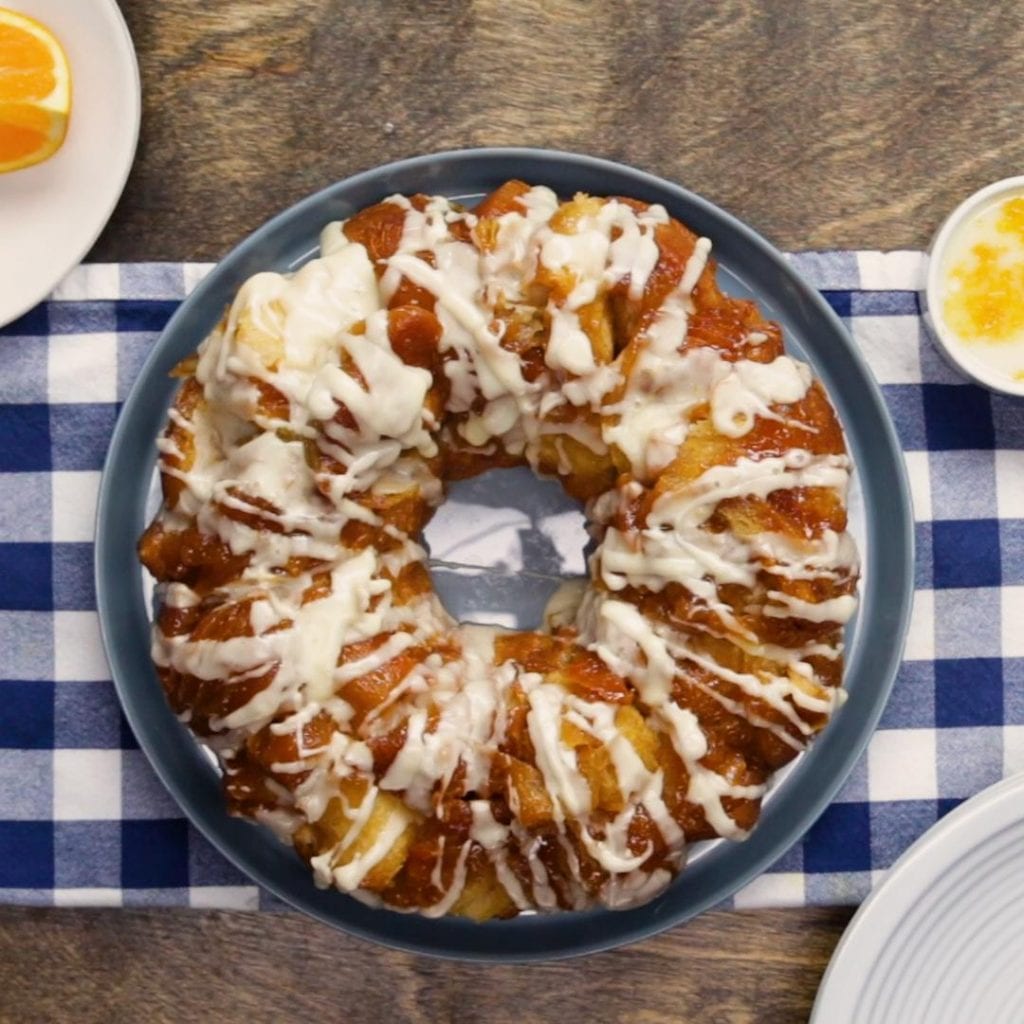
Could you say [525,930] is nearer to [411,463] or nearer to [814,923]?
[814,923]

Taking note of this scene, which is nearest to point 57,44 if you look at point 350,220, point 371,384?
point 350,220

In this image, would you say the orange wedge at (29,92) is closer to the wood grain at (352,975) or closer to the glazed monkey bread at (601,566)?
the glazed monkey bread at (601,566)

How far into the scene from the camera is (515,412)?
1.70 metres

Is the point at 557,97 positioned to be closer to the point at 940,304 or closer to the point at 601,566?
the point at 940,304

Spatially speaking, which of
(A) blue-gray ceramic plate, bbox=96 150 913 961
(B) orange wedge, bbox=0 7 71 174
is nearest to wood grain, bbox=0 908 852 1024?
(A) blue-gray ceramic plate, bbox=96 150 913 961

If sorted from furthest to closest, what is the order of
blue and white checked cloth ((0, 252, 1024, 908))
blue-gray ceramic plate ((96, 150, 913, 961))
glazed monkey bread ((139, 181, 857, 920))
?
blue and white checked cloth ((0, 252, 1024, 908)) < blue-gray ceramic plate ((96, 150, 913, 961)) < glazed monkey bread ((139, 181, 857, 920))

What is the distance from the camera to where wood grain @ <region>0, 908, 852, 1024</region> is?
2020 mm

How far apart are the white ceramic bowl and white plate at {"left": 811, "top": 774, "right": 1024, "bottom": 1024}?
0.56 m

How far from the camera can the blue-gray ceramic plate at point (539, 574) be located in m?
1.85

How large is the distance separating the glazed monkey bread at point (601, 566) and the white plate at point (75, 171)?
373 mm

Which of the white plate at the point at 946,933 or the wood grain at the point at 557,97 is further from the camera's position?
the wood grain at the point at 557,97

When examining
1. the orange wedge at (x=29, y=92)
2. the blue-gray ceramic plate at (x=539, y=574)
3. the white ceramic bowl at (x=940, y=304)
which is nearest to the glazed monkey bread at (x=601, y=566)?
the blue-gray ceramic plate at (x=539, y=574)

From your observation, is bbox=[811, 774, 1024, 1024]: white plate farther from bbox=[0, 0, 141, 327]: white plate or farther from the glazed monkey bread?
bbox=[0, 0, 141, 327]: white plate

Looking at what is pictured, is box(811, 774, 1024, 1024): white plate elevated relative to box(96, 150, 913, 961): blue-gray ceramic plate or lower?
lower
